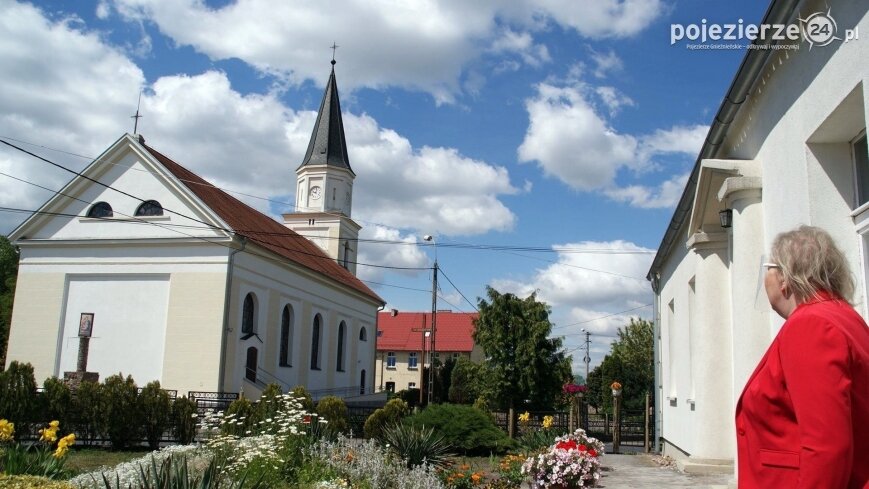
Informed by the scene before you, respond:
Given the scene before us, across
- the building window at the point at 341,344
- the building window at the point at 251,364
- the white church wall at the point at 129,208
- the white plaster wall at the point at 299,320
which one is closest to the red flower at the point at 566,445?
the white plaster wall at the point at 299,320

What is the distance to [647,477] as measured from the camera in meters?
11.0

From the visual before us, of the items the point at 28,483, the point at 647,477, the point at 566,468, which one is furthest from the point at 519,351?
the point at 28,483

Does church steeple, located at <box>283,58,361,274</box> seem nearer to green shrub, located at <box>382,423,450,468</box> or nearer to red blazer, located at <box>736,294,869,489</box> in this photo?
green shrub, located at <box>382,423,450,468</box>

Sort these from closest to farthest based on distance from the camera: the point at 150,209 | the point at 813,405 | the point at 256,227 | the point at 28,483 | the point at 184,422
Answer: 1. the point at 813,405
2. the point at 28,483
3. the point at 184,422
4. the point at 150,209
5. the point at 256,227

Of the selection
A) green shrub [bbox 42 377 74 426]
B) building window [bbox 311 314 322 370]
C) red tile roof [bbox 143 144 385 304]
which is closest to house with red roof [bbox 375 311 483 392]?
red tile roof [bbox 143 144 385 304]

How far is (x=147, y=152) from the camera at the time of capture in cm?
2958

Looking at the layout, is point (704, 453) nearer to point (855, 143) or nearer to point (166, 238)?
point (855, 143)

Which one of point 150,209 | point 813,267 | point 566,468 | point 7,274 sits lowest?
point 566,468

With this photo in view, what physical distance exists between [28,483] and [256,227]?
30978mm

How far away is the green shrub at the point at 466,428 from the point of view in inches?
667

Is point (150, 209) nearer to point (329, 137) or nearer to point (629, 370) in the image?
point (329, 137)

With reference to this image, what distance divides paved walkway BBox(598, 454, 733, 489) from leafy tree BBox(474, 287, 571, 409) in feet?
35.1

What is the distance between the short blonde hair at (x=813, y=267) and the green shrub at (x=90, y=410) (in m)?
18.7

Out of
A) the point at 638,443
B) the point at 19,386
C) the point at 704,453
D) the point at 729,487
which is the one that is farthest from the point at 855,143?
the point at 638,443
